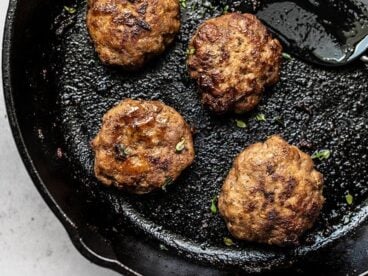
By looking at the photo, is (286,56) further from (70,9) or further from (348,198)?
(70,9)

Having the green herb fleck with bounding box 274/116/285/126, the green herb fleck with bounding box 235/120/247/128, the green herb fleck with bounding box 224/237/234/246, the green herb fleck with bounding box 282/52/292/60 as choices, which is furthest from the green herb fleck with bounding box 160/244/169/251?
the green herb fleck with bounding box 282/52/292/60

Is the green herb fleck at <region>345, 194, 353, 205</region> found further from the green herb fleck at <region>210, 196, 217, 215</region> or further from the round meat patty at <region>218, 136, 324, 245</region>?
the green herb fleck at <region>210, 196, 217, 215</region>

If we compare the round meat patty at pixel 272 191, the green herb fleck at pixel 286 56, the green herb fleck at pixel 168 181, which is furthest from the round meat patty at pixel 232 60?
the green herb fleck at pixel 168 181

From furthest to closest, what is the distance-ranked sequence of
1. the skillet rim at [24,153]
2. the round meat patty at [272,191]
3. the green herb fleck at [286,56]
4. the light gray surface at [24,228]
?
the light gray surface at [24,228] → the green herb fleck at [286,56] → the round meat patty at [272,191] → the skillet rim at [24,153]

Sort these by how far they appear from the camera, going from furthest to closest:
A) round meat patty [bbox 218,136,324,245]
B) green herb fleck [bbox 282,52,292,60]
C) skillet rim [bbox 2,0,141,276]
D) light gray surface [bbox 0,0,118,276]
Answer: light gray surface [bbox 0,0,118,276] → green herb fleck [bbox 282,52,292,60] → round meat patty [bbox 218,136,324,245] → skillet rim [bbox 2,0,141,276]

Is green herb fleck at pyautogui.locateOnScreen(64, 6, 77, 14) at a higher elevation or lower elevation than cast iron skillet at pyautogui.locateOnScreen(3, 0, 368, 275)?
higher

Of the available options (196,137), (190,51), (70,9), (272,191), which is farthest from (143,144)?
(70,9)

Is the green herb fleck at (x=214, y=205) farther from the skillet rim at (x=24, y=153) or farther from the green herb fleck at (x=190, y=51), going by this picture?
the green herb fleck at (x=190, y=51)
